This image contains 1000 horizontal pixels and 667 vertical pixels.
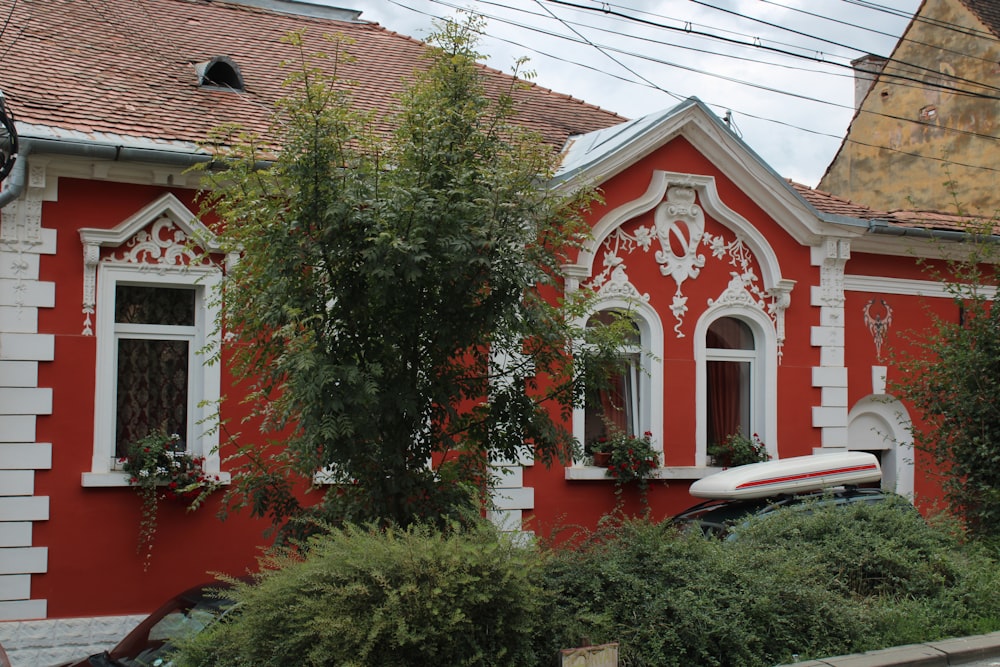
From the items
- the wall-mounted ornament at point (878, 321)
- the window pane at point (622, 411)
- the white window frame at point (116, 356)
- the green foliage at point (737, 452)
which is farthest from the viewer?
the wall-mounted ornament at point (878, 321)

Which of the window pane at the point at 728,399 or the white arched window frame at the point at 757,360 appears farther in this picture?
the window pane at the point at 728,399

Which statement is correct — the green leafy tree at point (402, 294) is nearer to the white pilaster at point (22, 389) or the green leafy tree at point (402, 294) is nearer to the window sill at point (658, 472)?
the white pilaster at point (22, 389)

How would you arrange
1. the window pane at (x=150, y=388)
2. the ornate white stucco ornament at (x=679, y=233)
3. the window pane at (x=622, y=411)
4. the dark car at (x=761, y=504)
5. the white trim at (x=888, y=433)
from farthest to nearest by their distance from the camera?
the white trim at (x=888, y=433) → the ornate white stucco ornament at (x=679, y=233) → the window pane at (x=622, y=411) → the window pane at (x=150, y=388) → the dark car at (x=761, y=504)

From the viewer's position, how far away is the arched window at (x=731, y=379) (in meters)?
14.6

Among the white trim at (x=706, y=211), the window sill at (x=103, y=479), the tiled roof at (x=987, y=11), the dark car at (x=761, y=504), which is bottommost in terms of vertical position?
the dark car at (x=761, y=504)

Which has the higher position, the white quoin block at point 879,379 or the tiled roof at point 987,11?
the tiled roof at point 987,11

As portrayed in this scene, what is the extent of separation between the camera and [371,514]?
7840 mm

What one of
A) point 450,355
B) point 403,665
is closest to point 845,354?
point 450,355

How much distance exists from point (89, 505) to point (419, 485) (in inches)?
193

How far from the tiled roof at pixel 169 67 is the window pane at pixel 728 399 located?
12.6 ft

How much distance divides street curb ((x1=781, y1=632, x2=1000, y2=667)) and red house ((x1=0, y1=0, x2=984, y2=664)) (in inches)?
97.1

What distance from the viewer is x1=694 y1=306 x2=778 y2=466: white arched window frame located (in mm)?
14305

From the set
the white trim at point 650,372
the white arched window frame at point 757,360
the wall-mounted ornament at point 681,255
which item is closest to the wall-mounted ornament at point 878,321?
the wall-mounted ornament at point 681,255

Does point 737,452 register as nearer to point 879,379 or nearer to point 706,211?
point 879,379
